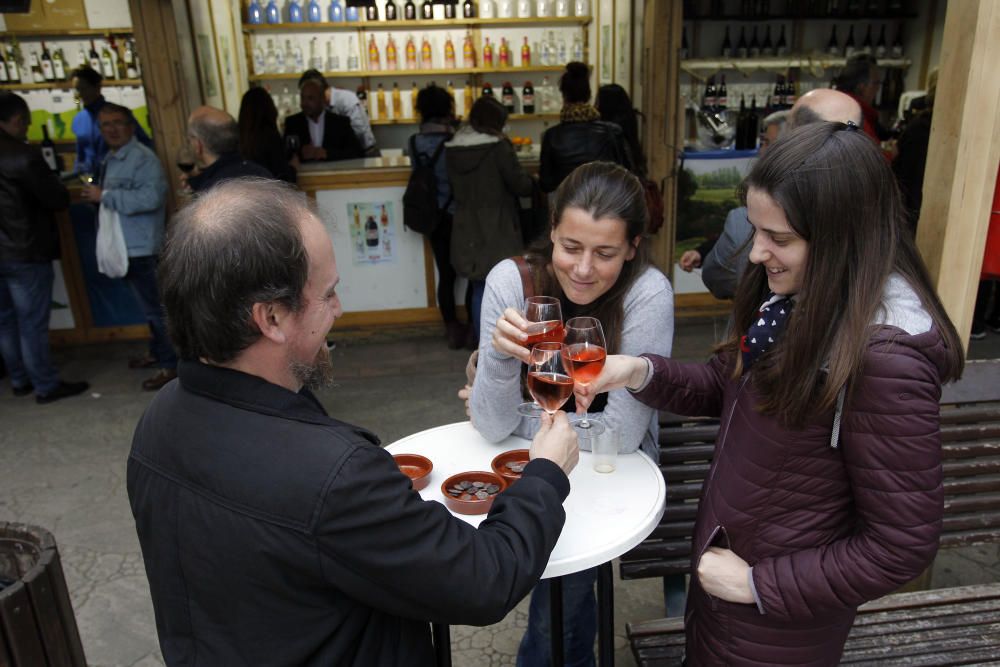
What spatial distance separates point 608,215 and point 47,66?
276 inches

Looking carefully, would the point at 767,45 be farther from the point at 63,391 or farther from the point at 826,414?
the point at 826,414

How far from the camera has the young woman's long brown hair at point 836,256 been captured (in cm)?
127

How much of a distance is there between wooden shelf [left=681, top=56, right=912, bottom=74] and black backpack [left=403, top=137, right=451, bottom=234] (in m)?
3.16

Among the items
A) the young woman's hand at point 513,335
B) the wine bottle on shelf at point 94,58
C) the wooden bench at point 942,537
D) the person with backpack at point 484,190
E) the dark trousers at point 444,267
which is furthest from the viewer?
the wine bottle on shelf at point 94,58

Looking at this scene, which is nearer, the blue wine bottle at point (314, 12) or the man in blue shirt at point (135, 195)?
the man in blue shirt at point (135, 195)

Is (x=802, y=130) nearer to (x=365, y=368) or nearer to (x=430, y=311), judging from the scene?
(x=365, y=368)

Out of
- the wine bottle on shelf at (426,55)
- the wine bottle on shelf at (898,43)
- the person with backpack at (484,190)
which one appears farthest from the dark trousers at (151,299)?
the wine bottle on shelf at (898,43)

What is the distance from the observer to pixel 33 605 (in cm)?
166

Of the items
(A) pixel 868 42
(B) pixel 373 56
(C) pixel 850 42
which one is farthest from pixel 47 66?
(A) pixel 868 42

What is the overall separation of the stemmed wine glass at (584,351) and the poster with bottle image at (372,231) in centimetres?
414

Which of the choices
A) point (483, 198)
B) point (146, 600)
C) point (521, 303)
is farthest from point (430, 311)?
point (521, 303)

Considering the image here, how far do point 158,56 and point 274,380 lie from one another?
469 cm

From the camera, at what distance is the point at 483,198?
16.6 ft

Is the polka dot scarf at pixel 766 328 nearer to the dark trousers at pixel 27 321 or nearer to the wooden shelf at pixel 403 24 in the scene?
the dark trousers at pixel 27 321
